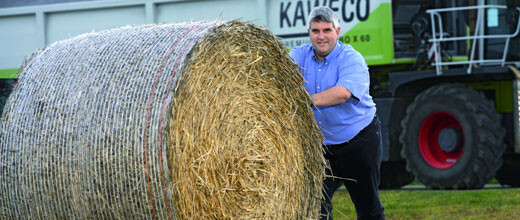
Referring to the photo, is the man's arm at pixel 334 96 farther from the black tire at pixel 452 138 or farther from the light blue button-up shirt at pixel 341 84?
the black tire at pixel 452 138

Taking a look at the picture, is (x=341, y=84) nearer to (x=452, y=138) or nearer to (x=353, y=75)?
(x=353, y=75)

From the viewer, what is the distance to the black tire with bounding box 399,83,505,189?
1016 cm

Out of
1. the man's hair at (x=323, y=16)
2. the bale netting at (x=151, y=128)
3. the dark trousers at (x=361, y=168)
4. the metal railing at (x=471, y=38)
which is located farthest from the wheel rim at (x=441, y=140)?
the bale netting at (x=151, y=128)

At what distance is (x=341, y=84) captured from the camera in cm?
610

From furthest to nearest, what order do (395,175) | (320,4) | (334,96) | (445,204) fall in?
(395,175) → (320,4) → (445,204) → (334,96)

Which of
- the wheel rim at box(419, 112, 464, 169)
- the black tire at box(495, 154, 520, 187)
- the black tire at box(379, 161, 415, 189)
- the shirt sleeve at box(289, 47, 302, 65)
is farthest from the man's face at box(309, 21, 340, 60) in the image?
the black tire at box(379, 161, 415, 189)

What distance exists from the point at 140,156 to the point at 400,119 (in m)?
6.59

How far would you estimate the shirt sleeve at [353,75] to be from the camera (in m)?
6.10

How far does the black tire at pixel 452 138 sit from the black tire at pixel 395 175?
29.9 inches

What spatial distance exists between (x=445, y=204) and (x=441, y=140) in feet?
4.48

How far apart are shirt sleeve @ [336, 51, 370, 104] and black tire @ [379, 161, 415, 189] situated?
5544mm

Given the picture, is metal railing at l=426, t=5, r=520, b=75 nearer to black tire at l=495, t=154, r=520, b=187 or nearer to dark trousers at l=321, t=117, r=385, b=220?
black tire at l=495, t=154, r=520, b=187

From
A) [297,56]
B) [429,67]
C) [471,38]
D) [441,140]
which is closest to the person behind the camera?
[297,56]

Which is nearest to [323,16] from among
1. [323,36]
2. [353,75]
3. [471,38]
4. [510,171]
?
[323,36]
